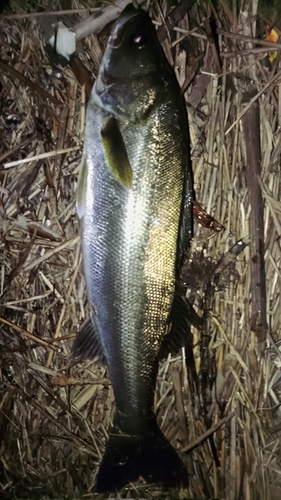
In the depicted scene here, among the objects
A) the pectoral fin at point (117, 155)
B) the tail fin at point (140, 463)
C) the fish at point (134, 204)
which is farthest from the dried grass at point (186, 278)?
the pectoral fin at point (117, 155)

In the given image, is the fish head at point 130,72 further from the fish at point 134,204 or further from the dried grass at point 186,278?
the dried grass at point 186,278

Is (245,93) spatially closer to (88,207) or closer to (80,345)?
(88,207)

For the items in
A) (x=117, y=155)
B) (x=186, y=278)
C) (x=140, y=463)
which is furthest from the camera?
(x=186, y=278)

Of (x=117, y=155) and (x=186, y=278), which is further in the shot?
(x=186, y=278)

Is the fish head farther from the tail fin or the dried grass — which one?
the tail fin

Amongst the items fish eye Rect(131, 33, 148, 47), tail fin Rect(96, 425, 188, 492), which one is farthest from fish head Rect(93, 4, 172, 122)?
tail fin Rect(96, 425, 188, 492)

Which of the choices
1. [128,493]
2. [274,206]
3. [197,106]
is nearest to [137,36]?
[197,106]

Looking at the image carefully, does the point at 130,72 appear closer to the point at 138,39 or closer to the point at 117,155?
the point at 138,39

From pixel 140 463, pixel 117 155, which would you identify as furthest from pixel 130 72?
pixel 140 463
